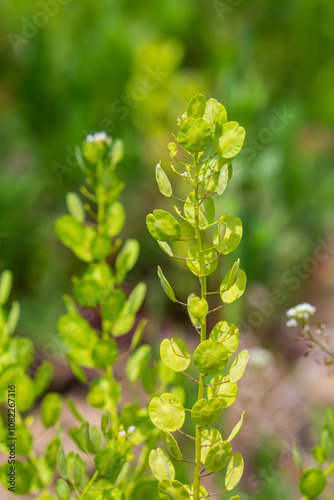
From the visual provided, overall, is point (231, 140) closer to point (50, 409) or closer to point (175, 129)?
point (50, 409)

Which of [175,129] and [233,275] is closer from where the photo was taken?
[233,275]

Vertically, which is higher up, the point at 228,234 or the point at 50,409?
the point at 228,234

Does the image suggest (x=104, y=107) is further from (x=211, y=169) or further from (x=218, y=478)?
(x=211, y=169)

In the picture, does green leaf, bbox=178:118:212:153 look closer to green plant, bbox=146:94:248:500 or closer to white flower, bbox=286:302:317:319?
green plant, bbox=146:94:248:500

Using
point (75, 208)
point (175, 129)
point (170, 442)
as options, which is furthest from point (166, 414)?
point (175, 129)

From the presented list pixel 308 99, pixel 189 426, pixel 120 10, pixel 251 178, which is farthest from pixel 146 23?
pixel 189 426

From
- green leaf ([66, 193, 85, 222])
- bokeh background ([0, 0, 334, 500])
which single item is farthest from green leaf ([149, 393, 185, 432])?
bokeh background ([0, 0, 334, 500])
